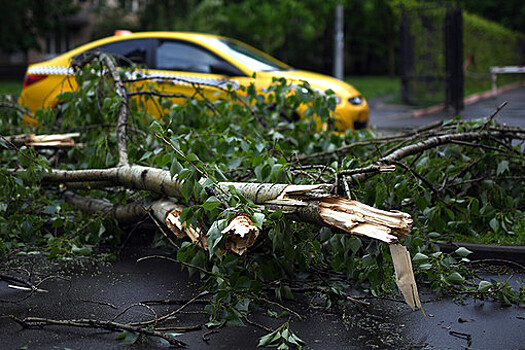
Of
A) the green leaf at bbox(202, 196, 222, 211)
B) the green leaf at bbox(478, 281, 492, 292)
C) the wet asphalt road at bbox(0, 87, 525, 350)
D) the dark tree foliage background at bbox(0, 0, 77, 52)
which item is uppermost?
the dark tree foliage background at bbox(0, 0, 77, 52)

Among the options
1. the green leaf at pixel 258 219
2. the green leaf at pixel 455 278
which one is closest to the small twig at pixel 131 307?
the green leaf at pixel 258 219

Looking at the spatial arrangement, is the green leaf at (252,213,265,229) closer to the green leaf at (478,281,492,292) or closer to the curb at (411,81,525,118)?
the green leaf at (478,281,492,292)

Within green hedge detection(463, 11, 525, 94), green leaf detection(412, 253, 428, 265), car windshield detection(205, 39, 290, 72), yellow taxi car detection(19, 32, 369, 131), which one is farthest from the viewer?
green hedge detection(463, 11, 525, 94)

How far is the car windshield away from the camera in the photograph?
9156mm

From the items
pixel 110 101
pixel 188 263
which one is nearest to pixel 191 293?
pixel 188 263

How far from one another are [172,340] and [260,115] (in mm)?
3538

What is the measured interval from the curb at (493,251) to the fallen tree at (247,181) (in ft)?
1.00

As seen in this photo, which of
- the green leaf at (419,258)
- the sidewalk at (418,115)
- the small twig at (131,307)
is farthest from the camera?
the sidewalk at (418,115)

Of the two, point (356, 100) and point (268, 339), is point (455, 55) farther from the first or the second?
point (268, 339)

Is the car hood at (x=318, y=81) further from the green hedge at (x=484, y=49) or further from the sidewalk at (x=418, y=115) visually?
the green hedge at (x=484, y=49)

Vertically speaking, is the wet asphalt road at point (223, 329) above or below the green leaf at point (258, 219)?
below

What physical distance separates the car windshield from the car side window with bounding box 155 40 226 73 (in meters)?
0.22

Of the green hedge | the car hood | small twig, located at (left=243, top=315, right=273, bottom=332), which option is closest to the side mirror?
the car hood

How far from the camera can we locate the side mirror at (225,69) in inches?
352
